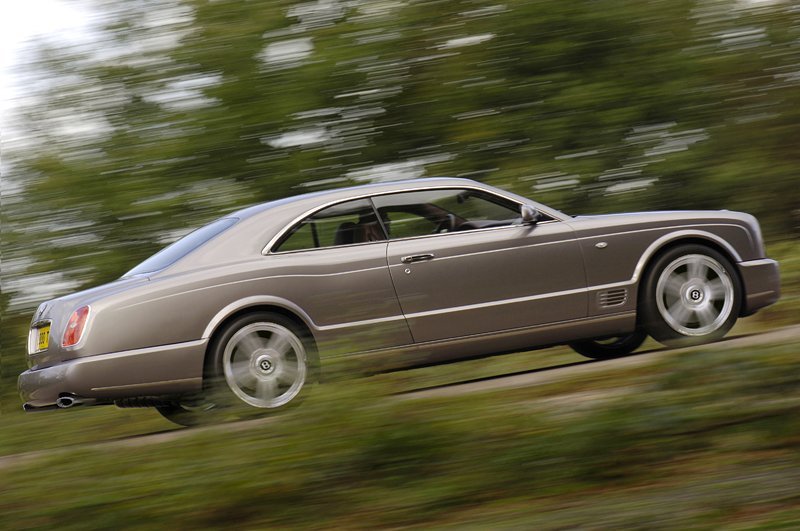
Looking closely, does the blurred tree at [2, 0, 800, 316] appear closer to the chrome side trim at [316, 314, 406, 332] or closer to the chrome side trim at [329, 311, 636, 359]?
the chrome side trim at [329, 311, 636, 359]

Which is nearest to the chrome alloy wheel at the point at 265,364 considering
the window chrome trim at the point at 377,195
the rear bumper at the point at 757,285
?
the window chrome trim at the point at 377,195

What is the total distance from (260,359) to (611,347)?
3756 millimetres

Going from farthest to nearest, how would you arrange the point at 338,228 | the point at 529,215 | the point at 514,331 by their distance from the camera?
the point at 529,215
the point at 514,331
the point at 338,228

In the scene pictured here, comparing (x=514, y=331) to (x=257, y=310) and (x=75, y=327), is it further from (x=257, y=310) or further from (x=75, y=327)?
(x=75, y=327)

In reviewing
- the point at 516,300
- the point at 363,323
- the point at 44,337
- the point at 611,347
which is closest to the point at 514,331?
the point at 516,300

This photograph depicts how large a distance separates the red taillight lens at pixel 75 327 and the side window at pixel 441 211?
211cm

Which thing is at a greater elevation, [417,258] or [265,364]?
[417,258]

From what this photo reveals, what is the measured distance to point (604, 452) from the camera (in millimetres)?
4938

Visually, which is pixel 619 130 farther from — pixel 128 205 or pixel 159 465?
pixel 159 465

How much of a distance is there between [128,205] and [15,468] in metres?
8.83

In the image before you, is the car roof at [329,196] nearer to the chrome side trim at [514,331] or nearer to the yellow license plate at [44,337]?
the chrome side trim at [514,331]

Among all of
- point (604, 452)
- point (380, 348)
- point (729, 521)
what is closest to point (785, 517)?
point (729, 521)

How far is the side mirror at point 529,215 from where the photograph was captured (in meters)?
7.79

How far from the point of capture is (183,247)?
24.6 feet
